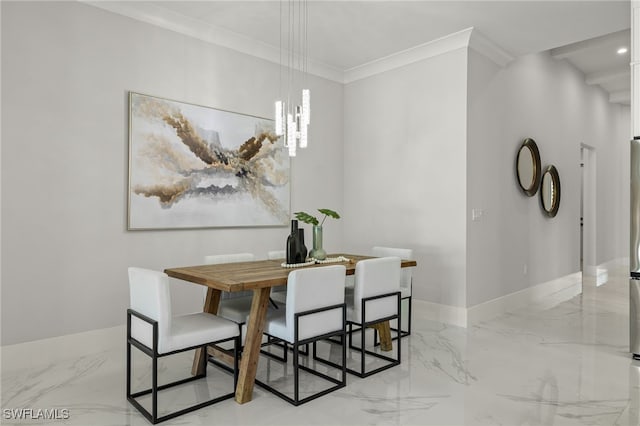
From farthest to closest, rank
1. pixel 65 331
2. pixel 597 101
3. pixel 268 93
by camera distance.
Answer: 1. pixel 597 101
2. pixel 268 93
3. pixel 65 331

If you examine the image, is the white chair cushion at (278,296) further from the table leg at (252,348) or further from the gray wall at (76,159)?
the table leg at (252,348)

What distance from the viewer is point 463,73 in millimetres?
4312

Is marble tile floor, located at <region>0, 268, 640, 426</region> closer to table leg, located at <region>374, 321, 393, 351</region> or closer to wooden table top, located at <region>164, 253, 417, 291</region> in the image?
table leg, located at <region>374, 321, 393, 351</region>

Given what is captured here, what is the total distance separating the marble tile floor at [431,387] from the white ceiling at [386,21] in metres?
2.82

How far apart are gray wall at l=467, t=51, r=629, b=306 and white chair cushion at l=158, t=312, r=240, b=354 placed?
A: 2693 mm

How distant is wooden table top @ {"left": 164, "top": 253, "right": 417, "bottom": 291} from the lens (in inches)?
96.9

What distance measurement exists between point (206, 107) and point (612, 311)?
4.92 meters

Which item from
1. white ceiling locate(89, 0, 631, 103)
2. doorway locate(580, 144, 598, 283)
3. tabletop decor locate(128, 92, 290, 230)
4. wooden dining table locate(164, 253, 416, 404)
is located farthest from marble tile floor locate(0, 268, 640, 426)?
doorway locate(580, 144, 598, 283)

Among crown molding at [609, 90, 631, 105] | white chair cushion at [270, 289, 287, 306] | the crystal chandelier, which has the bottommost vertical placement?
white chair cushion at [270, 289, 287, 306]

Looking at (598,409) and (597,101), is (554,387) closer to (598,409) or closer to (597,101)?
(598,409)

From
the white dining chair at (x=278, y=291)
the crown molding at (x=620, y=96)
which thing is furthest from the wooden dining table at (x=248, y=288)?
the crown molding at (x=620, y=96)

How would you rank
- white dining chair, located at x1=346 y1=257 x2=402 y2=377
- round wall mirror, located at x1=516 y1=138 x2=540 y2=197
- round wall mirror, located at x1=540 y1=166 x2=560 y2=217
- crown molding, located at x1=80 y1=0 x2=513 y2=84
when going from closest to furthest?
white dining chair, located at x1=346 y1=257 x2=402 y2=377
crown molding, located at x1=80 y1=0 x2=513 y2=84
round wall mirror, located at x1=516 y1=138 x2=540 y2=197
round wall mirror, located at x1=540 y1=166 x2=560 y2=217

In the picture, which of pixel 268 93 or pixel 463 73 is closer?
pixel 463 73

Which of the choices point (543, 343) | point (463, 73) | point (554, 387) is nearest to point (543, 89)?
point (463, 73)
